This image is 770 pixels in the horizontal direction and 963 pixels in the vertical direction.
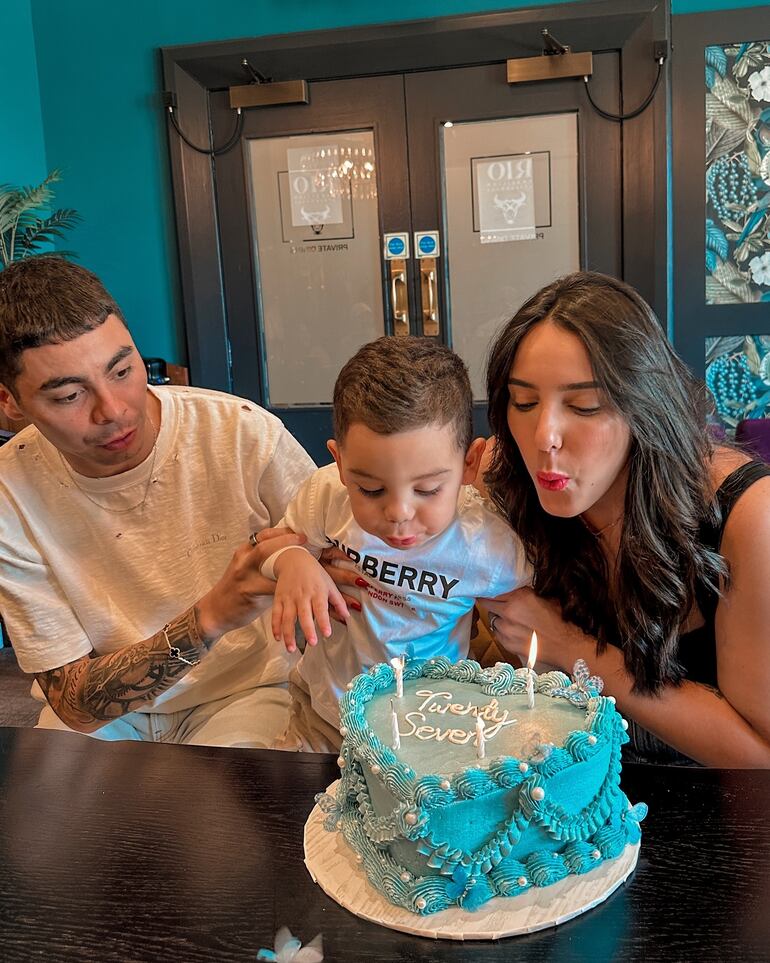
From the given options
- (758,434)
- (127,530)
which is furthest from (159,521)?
(758,434)

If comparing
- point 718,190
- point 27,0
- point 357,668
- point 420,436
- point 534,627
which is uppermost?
point 27,0

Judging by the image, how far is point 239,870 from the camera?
0.96 m

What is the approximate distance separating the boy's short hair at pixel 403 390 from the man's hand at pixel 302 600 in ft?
0.70

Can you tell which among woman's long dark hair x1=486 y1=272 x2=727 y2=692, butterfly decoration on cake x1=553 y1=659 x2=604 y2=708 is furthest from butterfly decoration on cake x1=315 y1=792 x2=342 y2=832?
woman's long dark hair x1=486 y1=272 x2=727 y2=692

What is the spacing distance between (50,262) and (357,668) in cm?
98

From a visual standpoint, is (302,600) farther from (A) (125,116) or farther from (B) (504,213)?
(A) (125,116)

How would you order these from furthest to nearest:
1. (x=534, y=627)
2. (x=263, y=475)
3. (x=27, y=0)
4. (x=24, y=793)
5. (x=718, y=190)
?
(x=27, y=0) → (x=718, y=190) → (x=263, y=475) → (x=534, y=627) → (x=24, y=793)

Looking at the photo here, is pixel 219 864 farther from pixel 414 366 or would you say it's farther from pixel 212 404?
pixel 212 404

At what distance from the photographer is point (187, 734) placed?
1793mm

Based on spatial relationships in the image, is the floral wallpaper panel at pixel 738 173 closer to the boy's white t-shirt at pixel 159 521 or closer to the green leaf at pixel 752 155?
the green leaf at pixel 752 155

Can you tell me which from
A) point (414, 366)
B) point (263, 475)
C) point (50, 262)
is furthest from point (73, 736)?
point (50, 262)

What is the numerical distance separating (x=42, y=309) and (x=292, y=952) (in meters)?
1.18

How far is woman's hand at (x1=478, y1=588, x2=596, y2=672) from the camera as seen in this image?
4.65ft

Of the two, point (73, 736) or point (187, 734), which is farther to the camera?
point (187, 734)
